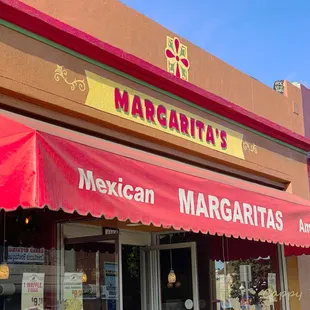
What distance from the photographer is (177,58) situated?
792 cm

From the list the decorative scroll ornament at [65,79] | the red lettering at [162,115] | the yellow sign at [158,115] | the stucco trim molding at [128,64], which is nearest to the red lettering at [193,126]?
the yellow sign at [158,115]

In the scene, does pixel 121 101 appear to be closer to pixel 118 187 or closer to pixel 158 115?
pixel 158 115

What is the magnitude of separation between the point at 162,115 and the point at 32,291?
2.70m

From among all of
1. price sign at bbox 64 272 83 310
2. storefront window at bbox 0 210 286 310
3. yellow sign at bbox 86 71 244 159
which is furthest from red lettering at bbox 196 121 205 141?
price sign at bbox 64 272 83 310

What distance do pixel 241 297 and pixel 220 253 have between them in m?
0.79

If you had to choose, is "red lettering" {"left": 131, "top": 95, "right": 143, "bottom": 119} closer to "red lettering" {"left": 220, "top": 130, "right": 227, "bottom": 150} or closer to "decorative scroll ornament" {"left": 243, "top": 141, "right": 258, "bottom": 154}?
"red lettering" {"left": 220, "top": 130, "right": 227, "bottom": 150}

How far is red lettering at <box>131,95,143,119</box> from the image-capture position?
6785mm

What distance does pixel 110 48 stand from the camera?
6.34m

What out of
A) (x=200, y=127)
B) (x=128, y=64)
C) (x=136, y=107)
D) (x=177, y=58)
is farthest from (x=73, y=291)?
(x=177, y=58)

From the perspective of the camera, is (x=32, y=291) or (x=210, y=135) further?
(x=210, y=135)

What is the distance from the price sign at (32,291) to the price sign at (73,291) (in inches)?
20.5

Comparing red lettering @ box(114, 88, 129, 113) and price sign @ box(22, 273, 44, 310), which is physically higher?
red lettering @ box(114, 88, 129, 113)

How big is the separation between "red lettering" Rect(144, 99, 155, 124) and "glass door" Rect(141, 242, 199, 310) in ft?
10.3

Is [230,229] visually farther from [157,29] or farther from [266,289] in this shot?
[266,289]
